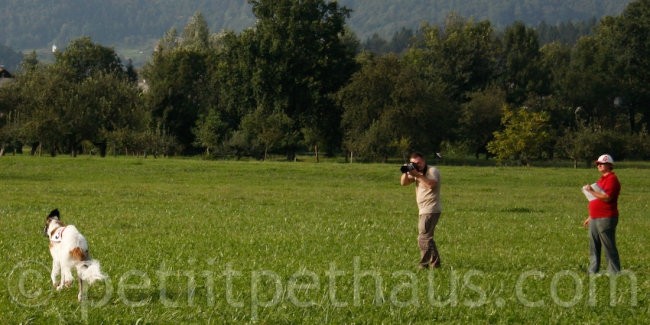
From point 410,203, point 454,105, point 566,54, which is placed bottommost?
point 410,203

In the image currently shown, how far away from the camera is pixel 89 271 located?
40.8ft

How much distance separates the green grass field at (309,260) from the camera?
13008mm

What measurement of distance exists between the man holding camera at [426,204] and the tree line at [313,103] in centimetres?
7210

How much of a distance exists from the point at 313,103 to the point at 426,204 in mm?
82004

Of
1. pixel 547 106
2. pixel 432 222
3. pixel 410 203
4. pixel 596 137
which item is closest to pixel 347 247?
pixel 432 222

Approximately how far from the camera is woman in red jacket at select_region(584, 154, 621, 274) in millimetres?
17859

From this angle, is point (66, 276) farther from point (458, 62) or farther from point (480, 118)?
point (458, 62)

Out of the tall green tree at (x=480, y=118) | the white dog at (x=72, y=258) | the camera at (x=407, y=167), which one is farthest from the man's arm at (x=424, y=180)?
the tall green tree at (x=480, y=118)

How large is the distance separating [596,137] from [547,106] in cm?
2190

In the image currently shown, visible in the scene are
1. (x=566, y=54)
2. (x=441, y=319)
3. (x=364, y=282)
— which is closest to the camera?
(x=441, y=319)

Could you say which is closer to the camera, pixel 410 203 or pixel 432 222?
pixel 432 222

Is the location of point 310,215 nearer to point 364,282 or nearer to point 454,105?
point 364,282

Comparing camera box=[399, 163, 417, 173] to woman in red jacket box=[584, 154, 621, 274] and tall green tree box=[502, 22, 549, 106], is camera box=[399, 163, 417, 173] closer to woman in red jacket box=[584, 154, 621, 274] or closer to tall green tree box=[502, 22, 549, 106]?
woman in red jacket box=[584, 154, 621, 274]

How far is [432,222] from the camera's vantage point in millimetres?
18000
